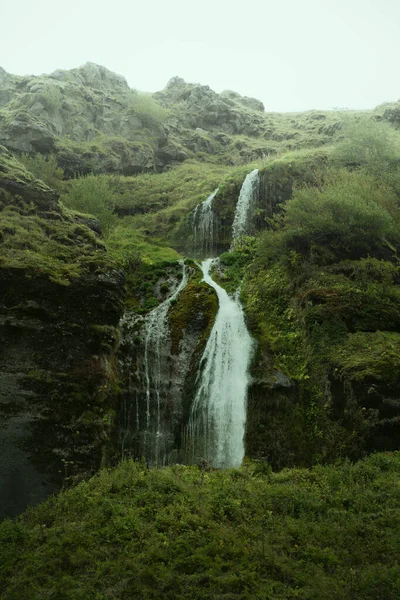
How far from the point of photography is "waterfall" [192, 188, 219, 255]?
78.9ft

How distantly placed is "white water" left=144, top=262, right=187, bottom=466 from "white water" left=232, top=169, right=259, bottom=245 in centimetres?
802

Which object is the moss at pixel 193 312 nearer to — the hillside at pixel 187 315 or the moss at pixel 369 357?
the hillside at pixel 187 315

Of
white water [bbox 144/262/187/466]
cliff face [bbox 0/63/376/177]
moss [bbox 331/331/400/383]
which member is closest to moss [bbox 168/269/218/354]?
white water [bbox 144/262/187/466]

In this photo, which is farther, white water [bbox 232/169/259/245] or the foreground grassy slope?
white water [bbox 232/169/259/245]

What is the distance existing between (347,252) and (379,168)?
8653 millimetres

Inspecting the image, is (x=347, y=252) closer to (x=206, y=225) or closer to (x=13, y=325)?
(x=206, y=225)

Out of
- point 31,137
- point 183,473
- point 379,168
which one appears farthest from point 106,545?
point 31,137

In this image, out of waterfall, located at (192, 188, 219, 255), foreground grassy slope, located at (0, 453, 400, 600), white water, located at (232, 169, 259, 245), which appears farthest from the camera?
waterfall, located at (192, 188, 219, 255)

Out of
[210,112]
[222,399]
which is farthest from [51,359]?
[210,112]

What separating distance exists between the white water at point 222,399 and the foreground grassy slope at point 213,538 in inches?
95.4

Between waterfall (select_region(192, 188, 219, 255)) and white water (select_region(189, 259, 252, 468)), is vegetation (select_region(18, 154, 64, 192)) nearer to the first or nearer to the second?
waterfall (select_region(192, 188, 219, 255))

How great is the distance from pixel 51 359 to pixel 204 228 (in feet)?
48.6

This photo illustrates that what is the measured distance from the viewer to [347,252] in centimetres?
1723

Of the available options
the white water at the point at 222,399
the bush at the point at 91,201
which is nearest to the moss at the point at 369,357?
the white water at the point at 222,399
